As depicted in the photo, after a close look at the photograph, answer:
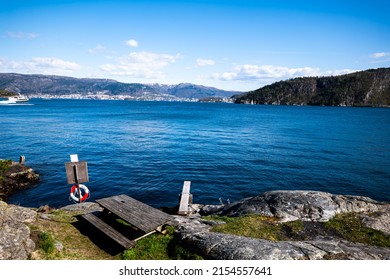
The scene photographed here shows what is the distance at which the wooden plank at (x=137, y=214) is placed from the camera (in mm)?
9689

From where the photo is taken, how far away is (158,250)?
9.05 meters

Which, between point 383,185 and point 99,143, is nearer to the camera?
point 383,185

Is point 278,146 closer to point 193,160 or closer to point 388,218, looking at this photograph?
point 193,160

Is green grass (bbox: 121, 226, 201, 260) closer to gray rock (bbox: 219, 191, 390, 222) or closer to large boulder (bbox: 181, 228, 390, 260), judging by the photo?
large boulder (bbox: 181, 228, 390, 260)

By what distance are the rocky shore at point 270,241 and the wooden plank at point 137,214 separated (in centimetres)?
78

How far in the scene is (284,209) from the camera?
13.3 m

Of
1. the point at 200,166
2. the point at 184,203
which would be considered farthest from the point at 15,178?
the point at 200,166

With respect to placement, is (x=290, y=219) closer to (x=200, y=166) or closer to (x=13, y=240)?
(x=13, y=240)

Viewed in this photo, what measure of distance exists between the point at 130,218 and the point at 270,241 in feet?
17.6

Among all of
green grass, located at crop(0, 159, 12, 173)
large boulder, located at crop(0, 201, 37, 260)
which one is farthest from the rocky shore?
green grass, located at crop(0, 159, 12, 173)

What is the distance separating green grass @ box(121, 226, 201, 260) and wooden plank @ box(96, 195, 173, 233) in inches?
22.6

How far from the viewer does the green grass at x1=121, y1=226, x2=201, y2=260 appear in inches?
341
